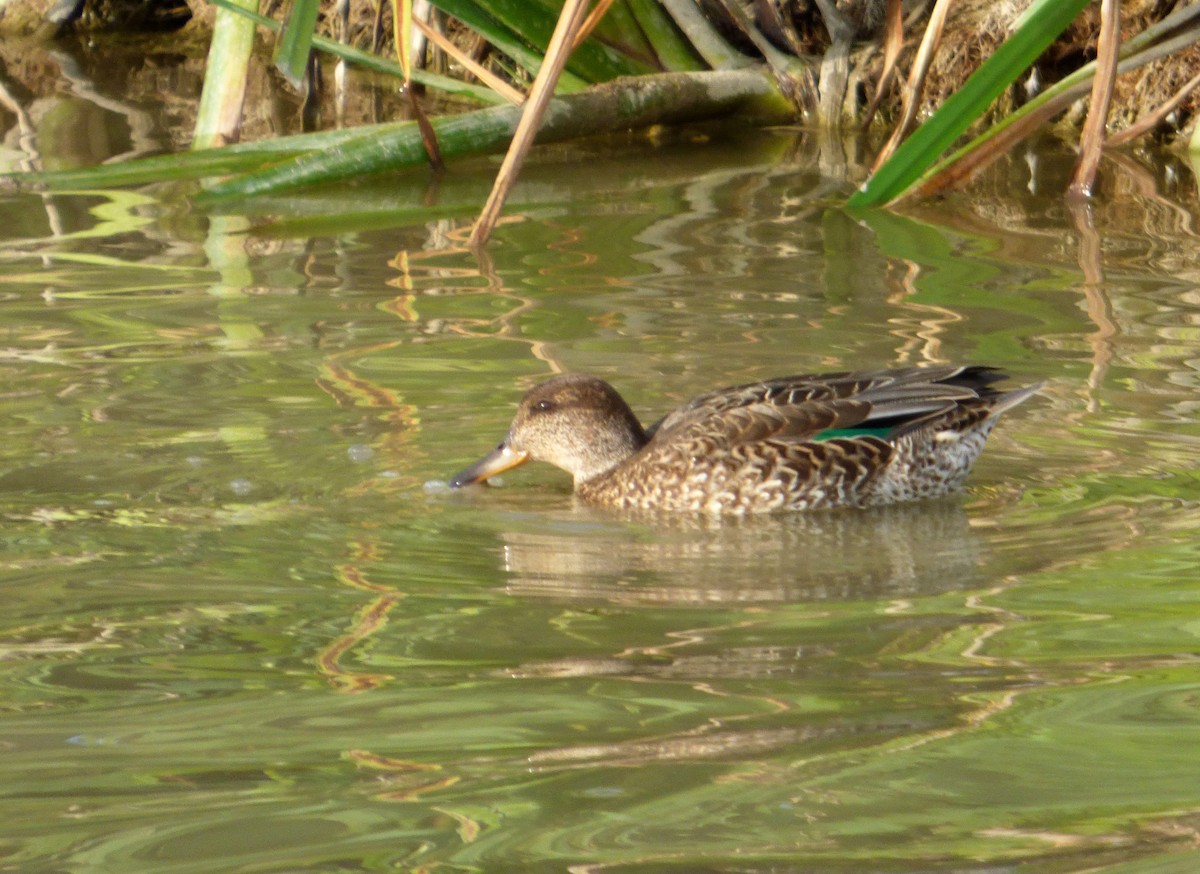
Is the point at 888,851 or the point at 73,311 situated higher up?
the point at 73,311

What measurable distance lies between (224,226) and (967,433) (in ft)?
15.0

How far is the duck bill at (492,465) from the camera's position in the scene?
227 inches

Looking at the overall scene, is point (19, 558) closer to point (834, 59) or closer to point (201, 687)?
point (201, 687)

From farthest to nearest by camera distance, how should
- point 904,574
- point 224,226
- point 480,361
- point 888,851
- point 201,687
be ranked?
point 224,226 < point 480,361 < point 904,574 < point 201,687 < point 888,851

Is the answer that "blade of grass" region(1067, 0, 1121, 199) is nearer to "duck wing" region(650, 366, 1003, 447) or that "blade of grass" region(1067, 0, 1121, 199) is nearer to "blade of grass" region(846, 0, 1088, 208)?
"blade of grass" region(846, 0, 1088, 208)

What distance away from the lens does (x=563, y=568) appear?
16.0 feet

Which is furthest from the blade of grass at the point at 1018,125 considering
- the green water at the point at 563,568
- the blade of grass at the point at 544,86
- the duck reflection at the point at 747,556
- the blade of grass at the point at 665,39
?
the blade of grass at the point at 665,39

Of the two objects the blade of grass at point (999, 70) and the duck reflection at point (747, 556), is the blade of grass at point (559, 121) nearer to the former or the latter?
the blade of grass at point (999, 70)

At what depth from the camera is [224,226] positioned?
→ 909 cm

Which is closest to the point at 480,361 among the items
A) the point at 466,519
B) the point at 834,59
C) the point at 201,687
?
the point at 466,519

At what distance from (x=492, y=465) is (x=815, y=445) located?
99 cm

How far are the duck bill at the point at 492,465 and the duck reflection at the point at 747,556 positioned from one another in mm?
243

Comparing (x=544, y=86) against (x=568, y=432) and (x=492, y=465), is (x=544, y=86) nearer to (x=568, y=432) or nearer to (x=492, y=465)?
(x=568, y=432)

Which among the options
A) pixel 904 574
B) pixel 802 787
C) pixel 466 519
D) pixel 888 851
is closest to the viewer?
pixel 888 851
